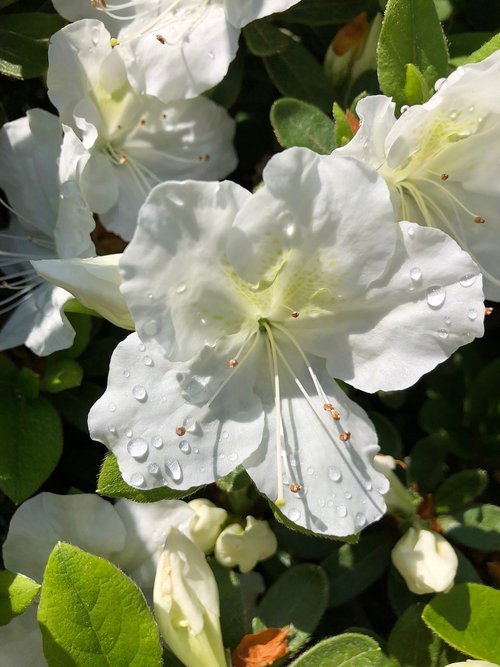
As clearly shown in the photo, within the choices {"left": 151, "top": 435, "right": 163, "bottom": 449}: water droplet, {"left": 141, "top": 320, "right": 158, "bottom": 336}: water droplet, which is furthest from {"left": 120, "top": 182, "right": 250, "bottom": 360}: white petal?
{"left": 151, "top": 435, "right": 163, "bottom": 449}: water droplet

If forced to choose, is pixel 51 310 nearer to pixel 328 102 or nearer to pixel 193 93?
pixel 193 93

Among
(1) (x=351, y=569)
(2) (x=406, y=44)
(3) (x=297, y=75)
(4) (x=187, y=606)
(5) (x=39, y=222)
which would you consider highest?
(2) (x=406, y=44)

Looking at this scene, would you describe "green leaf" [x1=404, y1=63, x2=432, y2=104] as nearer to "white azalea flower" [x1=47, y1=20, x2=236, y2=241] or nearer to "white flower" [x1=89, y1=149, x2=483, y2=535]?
"white flower" [x1=89, y1=149, x2=483, y2=535]

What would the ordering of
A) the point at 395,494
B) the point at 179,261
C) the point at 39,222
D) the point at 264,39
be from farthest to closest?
the point at 39,222 < the point at 264,39 < the point at 395,494 < the point at 179,261

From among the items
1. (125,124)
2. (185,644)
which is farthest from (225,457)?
(125,124)

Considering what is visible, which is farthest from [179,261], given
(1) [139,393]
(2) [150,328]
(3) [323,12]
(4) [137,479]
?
(3) [323,12]

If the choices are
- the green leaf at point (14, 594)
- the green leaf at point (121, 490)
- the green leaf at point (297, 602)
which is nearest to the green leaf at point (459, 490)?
the green leaf at point (297, 602)

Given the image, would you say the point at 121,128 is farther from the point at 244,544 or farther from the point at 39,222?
the point at 244,544

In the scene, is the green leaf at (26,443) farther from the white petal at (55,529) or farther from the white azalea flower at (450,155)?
the white azalea flower at (450,155)
